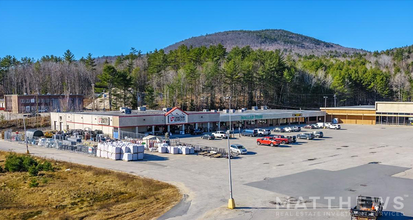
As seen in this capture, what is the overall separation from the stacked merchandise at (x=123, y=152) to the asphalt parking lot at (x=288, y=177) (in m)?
1.07

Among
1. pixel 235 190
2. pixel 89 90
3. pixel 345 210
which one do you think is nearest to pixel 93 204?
pixel 235 190

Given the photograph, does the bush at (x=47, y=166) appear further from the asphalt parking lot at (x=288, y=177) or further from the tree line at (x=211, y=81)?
the tree line at (x=211, y=81)

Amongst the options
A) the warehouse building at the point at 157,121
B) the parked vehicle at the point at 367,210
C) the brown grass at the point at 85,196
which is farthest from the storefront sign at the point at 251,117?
the parked vehicle at the point at 367,210

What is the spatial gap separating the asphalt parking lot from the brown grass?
176cm

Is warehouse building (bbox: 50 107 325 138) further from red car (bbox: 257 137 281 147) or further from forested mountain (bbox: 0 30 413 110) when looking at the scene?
forested mountain (bbox: 0 30 413 110)

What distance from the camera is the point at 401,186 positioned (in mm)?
25234

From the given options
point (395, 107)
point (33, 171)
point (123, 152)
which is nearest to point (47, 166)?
point (33, 171)

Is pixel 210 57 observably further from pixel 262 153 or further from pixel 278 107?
pixel 262 153

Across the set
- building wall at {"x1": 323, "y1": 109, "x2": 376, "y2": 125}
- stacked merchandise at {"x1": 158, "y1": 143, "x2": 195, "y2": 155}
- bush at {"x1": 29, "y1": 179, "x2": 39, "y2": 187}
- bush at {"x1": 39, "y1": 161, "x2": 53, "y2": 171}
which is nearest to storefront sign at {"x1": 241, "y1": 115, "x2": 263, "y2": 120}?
building wall at {"x1": 323, "y1": 109, "x2": 376, "y2": 125}

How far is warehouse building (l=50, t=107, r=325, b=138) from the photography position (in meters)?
53.4

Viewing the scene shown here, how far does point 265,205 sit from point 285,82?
90122mm

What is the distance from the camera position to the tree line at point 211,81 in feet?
309

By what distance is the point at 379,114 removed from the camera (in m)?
79.0

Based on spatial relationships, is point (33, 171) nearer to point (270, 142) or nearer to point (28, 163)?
point (28, 163)
